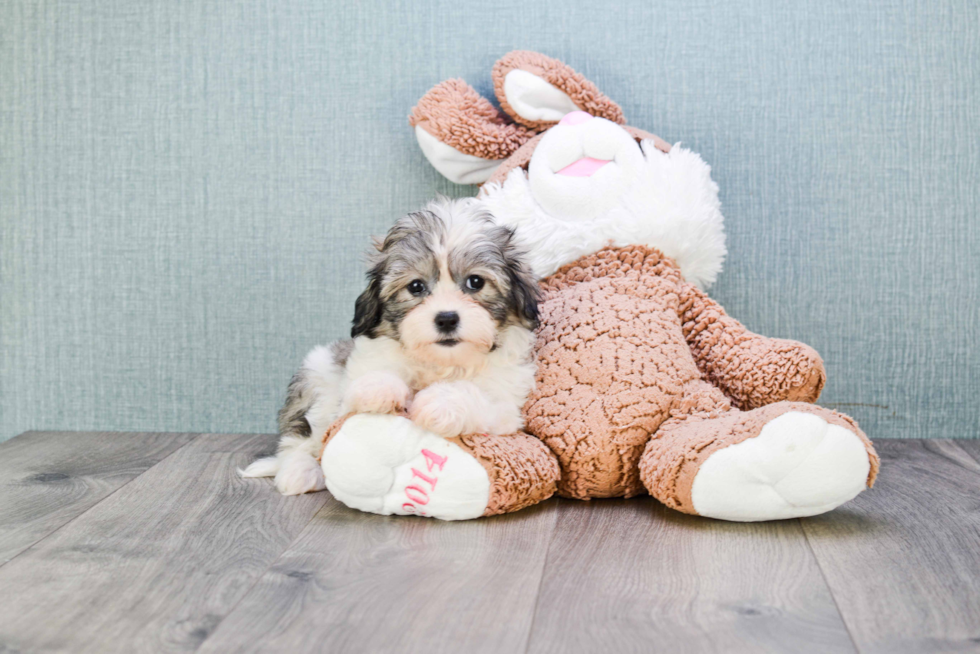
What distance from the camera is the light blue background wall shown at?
7.61 feet

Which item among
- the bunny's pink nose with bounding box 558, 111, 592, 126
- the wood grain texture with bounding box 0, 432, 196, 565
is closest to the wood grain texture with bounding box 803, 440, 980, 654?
the bunny's pink nose with bounding box 558, 111, 592, 126

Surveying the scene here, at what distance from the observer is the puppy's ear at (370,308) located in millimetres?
1714

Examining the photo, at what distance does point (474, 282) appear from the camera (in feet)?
5.47

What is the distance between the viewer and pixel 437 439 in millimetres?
1596

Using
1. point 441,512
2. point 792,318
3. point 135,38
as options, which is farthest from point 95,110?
point 792,318

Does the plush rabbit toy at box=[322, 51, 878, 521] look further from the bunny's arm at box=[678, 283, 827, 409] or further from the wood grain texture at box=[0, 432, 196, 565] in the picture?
the wood grain texture at box=[0, 432, 196, 565]

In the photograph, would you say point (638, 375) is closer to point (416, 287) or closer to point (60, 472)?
point (416, 287)

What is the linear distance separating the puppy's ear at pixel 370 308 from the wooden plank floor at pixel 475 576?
1.31 ft

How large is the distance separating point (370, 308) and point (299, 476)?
1.55 ft

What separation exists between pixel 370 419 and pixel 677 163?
39.3 inches

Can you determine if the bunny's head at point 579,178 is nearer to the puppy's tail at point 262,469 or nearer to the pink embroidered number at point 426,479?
the pink embroidered number at point 426,479

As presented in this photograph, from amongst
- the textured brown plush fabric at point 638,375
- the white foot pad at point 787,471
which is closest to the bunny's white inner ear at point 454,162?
the textured brown plush fabric at point 638,375

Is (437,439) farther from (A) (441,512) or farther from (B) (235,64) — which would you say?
(B) (235,64)

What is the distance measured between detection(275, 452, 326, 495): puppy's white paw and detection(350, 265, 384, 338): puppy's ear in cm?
38
